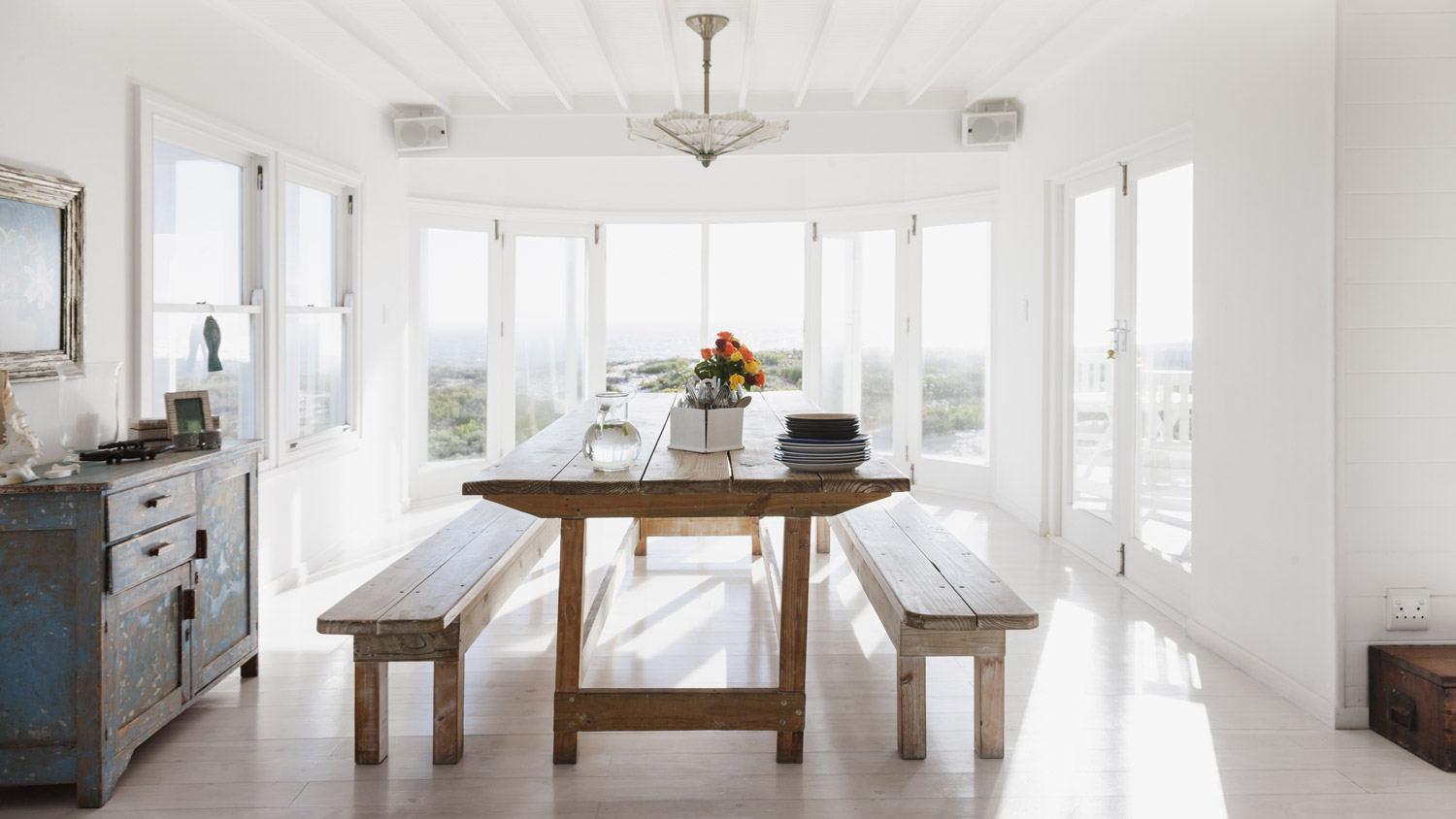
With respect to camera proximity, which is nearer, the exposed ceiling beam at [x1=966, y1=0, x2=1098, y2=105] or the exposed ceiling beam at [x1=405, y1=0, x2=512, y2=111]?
the exposed ceiling beam at [x1=405, y1=0, x2=512, y2=111]

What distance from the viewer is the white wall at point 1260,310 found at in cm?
295

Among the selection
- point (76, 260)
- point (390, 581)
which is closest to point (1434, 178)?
point (390, 581)

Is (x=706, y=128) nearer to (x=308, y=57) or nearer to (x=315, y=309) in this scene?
(x=308, y=57)

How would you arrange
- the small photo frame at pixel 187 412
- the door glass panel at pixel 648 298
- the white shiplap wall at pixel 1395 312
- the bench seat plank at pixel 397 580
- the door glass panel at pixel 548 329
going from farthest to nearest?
1. the door glass panel at pixel 648 298
2. the door glass panel at pixel 548 329
3. the small photo frame at pixel 187 412
4. the white shiplap wall at pixel 1395 312
5. the bench seat plank at pixel 397 580

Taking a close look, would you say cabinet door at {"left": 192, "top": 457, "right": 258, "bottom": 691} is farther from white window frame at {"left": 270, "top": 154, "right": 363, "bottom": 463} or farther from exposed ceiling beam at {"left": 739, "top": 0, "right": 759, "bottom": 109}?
exposed ceiling beam at {"left": 739, "top": 0, "right": 759, "bottom": 109}

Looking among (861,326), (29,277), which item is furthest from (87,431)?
(861,326)

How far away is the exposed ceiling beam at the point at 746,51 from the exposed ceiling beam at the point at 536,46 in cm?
105

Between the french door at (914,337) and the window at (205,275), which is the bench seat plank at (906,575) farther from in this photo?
the french door at (914,337)

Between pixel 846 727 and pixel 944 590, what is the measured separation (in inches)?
21.9

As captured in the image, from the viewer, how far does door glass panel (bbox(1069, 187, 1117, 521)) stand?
15.9ft

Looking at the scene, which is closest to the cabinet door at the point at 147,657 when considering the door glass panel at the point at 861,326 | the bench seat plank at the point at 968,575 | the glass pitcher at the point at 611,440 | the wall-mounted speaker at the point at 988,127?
the glass pitcher at the point at 611,440

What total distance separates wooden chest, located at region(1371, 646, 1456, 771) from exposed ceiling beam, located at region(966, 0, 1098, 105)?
296 cm

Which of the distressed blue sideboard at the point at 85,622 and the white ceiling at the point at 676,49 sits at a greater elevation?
the white ceiling at the point at 676,49

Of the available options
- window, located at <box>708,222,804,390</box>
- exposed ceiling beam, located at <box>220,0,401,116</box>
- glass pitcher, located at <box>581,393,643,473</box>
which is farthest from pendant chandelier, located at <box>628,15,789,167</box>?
window, located at <box>708,222,804,390</box>
